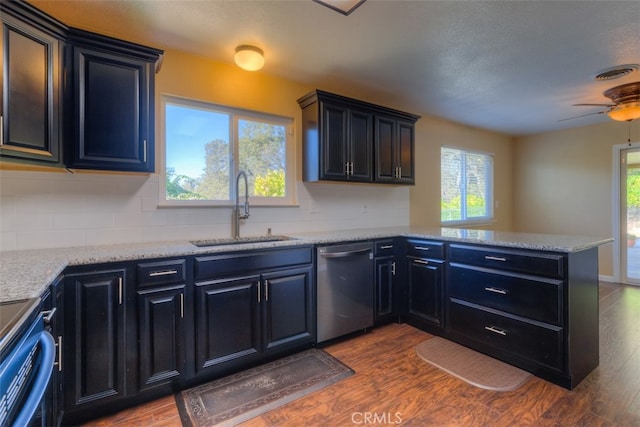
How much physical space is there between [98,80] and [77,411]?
1.92 m

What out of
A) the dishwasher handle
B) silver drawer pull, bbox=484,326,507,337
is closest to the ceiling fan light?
silver drawer pull, bbox=484,326,507,337

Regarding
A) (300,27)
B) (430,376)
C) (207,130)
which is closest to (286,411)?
(430,376)

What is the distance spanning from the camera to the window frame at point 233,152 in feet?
8.04

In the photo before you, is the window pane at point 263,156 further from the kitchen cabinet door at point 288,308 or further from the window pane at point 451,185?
the window pane at point 451,185

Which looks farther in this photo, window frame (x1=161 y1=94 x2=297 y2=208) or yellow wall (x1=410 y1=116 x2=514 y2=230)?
yellow wall (x1=410 y1=116 x2=514 y2=230)

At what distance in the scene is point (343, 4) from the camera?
6.10ft

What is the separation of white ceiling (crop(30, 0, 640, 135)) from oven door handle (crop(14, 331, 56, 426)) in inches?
75.2

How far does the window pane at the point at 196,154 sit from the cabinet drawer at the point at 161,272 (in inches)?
31.2

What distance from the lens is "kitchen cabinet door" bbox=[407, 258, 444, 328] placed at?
271 centimetres

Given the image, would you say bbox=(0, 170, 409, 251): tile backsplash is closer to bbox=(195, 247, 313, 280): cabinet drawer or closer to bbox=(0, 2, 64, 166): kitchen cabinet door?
bbox=(0, 2, 64, 166): kitchen cabinet door

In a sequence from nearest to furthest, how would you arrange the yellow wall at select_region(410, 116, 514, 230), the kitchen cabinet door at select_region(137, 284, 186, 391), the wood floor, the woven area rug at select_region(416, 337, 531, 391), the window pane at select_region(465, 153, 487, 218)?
1. the wood floor
2. the kitchen cabinet door at select_region(137, 284, 186, 391)
3. the woven area rug at select_region(416, 337, 531, 391)
4. the yellow wall at select_region(410, 116, 514, 230)
5. the window pane at select_region(465, 153, 487, 218)

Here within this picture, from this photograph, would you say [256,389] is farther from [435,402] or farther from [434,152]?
[434,152]

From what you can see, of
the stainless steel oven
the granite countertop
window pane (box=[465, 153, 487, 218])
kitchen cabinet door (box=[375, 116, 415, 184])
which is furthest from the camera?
window pane (box=[465, 153, 487, 218])

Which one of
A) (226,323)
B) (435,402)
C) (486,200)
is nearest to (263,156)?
(226,323)
